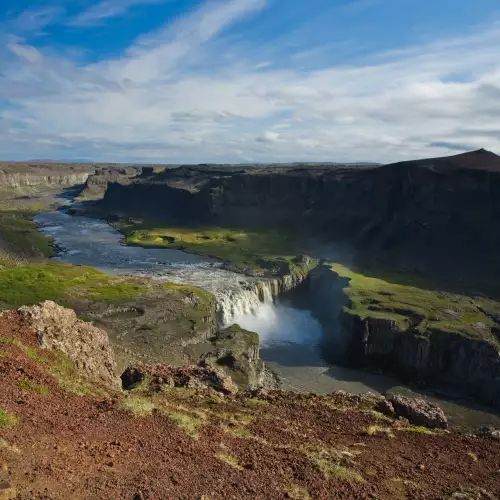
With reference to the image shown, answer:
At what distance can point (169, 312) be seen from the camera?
54.2m

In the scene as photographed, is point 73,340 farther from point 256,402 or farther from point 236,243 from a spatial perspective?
point 236,243

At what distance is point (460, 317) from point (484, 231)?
33.8 m

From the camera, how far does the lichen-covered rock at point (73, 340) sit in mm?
24000

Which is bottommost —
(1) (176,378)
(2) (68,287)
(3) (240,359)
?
(3) (240,359)

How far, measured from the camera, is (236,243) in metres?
Answer: 107

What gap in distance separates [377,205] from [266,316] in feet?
173

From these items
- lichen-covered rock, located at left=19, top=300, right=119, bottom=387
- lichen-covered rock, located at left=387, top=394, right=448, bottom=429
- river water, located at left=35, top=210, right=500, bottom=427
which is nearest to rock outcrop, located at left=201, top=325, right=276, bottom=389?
river water, located at left=35, top=210, right=500, bottom=427

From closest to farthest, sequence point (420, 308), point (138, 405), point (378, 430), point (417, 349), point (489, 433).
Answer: point (138, 405)
point (378, 430)
point (489, 433)
point (417, 349)
point (420, 308)

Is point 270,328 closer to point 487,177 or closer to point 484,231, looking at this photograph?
point 484,231

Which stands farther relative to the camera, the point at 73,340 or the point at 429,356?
the point at 429,356

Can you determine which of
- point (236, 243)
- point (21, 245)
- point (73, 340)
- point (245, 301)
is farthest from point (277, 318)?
point (21, 245)

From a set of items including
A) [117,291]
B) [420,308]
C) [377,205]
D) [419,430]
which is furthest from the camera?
[377,205]

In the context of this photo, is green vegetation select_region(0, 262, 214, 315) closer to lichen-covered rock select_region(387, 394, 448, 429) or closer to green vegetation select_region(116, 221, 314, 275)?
green vegetation select_region(116, 221, 314, 275)

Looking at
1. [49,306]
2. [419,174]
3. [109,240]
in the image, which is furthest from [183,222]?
[49,306]
